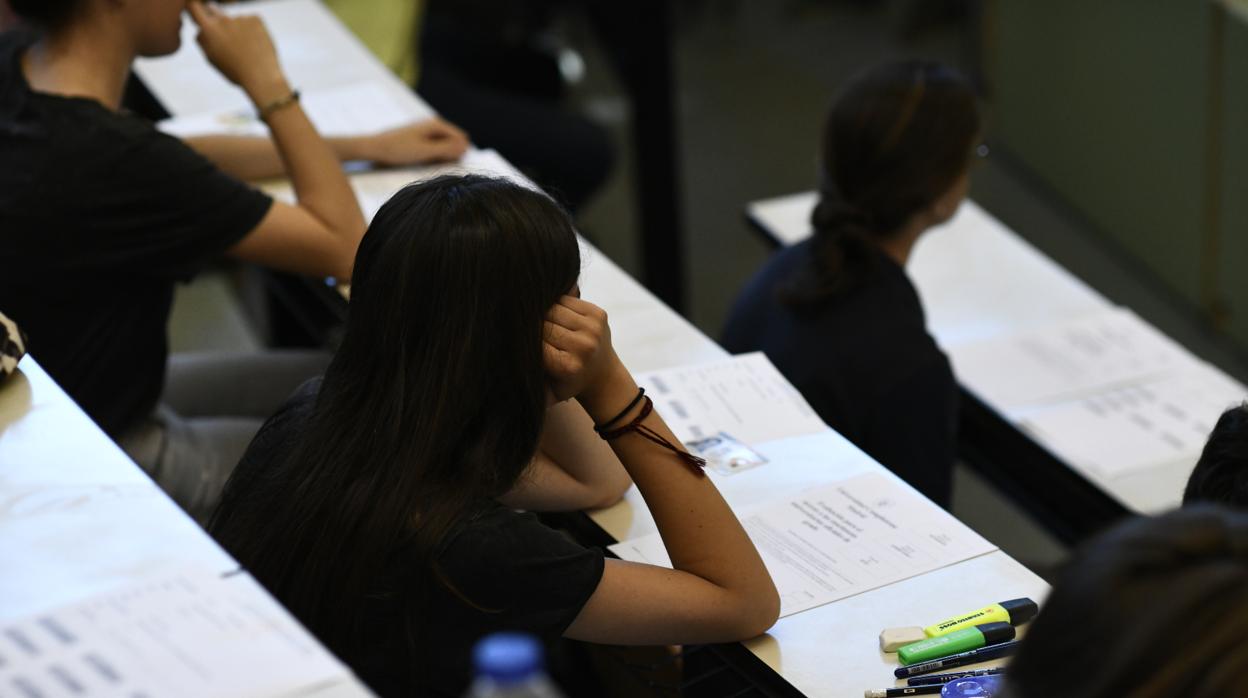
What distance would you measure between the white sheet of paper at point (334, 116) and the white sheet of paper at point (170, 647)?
4.46 feet

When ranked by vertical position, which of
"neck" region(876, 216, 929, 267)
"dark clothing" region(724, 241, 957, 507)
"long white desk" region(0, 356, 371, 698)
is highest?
"long white desk" region(0, 356, 371, 698)

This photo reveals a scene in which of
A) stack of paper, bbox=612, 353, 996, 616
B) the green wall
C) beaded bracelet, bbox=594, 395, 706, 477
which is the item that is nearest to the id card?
stack of paper, bbox=612, 353, 996, 616

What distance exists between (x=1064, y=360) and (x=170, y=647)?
181 centimetres

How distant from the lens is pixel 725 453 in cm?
172

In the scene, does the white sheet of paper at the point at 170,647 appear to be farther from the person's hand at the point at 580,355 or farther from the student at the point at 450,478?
the person's hand at the point at 580,355

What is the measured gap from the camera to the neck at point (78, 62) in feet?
6.21

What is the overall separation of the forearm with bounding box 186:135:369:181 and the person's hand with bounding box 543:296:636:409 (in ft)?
3.31

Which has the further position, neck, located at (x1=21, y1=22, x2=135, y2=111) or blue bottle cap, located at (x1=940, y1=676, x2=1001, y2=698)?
neck, located at (x1=21, y1=22, x2=135, y2=111)

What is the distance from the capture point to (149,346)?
6.66ft

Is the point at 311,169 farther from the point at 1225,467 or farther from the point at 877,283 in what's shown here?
the point at 1225,467

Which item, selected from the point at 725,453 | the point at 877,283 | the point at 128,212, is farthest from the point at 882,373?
the point at 128,212

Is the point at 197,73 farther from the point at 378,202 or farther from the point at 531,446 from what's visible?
the point at 531,446

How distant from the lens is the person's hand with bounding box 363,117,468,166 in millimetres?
2338

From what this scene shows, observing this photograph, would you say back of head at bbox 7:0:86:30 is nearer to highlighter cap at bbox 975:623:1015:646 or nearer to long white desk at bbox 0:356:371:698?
long white desk at bbox 0:356:371:698
